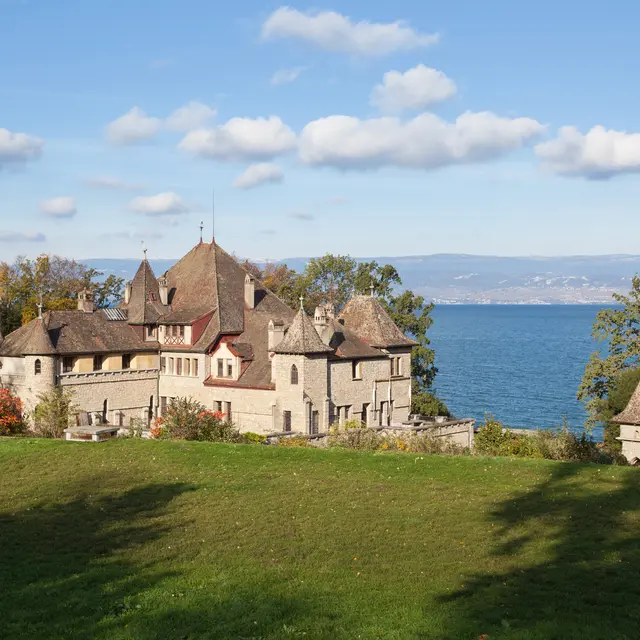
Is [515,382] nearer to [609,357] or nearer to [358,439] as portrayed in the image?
[609,357]

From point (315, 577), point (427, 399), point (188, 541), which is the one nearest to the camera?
point (315, 577)

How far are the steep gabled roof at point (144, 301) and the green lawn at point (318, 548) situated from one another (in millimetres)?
26116

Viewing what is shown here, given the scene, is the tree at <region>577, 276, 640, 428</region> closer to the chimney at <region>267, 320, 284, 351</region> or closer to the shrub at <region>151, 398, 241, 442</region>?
the chimney at <region>267, 320, 284, 351</region>

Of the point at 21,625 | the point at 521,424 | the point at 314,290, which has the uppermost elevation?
the point at 314,290

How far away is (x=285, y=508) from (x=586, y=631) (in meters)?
10.3

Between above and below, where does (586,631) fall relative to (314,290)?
below

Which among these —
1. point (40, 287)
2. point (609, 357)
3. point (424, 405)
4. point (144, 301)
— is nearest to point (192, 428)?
point (144, 301)

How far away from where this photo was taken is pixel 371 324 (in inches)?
2101

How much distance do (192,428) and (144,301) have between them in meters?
20.7

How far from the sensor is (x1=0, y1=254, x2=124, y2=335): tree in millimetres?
70188

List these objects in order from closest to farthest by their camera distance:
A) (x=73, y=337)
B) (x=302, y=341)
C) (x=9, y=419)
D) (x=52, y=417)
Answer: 1. (x=9, y=419)
2. (x=52, y=417)
3. (x=302, y=341)
4. (x=73, y=337)

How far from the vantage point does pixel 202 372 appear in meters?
51.9

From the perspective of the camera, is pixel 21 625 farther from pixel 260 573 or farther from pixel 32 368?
pixel 32 368

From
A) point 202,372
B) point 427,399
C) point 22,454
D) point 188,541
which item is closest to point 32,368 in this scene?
point 202,372
